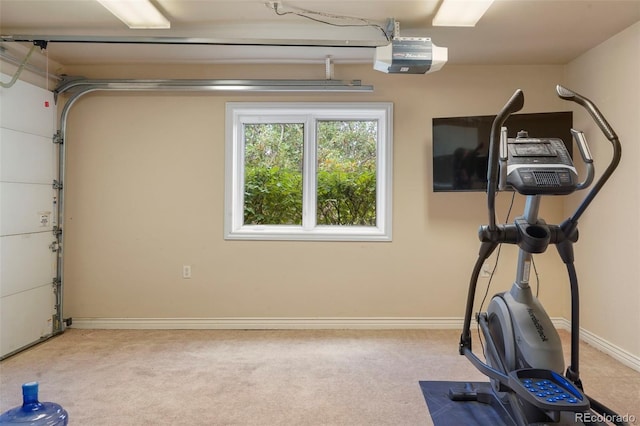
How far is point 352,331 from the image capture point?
3.43 metres

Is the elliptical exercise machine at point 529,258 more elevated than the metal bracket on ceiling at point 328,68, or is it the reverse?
the metal bracket on ceiling at point 328,68

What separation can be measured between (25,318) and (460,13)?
4005 millimetres

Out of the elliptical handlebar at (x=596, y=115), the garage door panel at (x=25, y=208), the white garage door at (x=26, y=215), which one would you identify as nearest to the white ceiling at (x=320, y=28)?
the white garage door at (x=26, y=215)

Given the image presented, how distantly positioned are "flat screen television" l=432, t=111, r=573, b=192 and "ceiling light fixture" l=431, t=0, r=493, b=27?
818 millimetres

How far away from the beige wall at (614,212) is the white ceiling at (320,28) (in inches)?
9.5

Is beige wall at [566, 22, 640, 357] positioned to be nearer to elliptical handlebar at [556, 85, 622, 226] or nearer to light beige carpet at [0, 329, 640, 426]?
light beige carpet at [0, 329, 640, 426]

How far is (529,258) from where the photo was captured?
6.40ft

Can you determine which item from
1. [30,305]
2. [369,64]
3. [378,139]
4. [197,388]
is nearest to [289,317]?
[197,388]

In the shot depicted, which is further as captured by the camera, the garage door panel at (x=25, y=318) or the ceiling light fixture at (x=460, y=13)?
the garage door panel at (x=25, y=318)

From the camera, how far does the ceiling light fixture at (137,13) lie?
236 centimetres

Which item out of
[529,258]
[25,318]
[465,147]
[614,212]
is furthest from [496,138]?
[25,318]

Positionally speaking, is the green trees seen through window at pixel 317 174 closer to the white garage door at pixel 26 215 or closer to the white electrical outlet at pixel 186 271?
the white electrical outlet at pixel 186 271

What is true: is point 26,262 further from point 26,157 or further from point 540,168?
point 540,168

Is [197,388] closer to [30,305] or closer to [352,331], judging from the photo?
[352,331]
